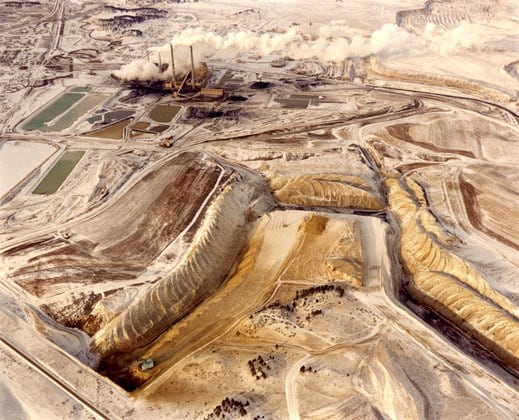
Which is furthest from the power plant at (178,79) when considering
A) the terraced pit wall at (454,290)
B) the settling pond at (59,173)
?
the terraced pit wall at (454,290)

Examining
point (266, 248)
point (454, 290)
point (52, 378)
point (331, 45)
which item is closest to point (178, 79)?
point (331, 45)

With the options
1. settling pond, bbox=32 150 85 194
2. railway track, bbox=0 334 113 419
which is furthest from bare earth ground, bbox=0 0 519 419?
settling pond, bbox=32 150 85 194

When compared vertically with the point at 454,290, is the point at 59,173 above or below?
above

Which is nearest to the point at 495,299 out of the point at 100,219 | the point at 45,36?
the point at 100,219

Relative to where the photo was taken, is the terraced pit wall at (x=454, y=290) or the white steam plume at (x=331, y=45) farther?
the white steam plume at (x=331, y=45)

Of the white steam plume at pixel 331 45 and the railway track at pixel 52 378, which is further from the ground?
the white steam plume at pixel 331 45

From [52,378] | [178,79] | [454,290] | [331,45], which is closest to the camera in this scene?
[52,378]

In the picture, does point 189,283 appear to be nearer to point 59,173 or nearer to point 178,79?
point 59,173

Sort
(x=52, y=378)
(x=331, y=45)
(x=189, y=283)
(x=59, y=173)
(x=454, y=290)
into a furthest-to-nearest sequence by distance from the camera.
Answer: (x=331, y=45) < (x=59, y=173) < (x=189, y=283) < (x=454, y=290) < (x=52, y=378)

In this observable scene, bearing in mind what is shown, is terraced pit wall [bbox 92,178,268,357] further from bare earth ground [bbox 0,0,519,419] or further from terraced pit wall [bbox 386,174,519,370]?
terraced pit wall [bbox 386,174,519,370]

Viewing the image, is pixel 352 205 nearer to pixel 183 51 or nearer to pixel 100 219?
pixel 100 219

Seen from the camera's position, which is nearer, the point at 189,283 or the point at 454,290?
the point at 454,290

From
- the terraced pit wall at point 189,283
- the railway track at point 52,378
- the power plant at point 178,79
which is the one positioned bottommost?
the railway track at point 52,378

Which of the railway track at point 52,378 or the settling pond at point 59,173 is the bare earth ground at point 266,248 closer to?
the railway track at point 52,378
